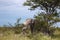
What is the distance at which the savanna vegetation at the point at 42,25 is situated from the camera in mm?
17609

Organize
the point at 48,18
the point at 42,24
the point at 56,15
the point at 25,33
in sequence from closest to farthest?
the point at 25,33, the point at 42,24, the point at 48,18, the point at 56,15

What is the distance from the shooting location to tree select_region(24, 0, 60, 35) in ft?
70.5

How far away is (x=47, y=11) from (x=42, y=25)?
5745 mm

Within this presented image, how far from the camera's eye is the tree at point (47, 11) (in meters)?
21.5

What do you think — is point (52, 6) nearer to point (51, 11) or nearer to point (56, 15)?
point (51, 11)

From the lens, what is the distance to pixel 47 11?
2659 centimetres

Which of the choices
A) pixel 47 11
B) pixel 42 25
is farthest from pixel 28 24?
pixel 47 11

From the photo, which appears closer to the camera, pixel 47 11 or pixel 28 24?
pixel 28 24

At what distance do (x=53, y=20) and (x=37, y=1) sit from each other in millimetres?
5452

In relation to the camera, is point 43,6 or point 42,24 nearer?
point 42,24

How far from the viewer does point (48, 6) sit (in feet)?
87.5

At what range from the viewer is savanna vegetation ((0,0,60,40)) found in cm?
1761

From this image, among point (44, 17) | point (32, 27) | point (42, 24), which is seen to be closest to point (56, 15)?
point (44, 17)

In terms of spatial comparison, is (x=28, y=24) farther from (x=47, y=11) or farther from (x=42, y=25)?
(x=47, y=11)
